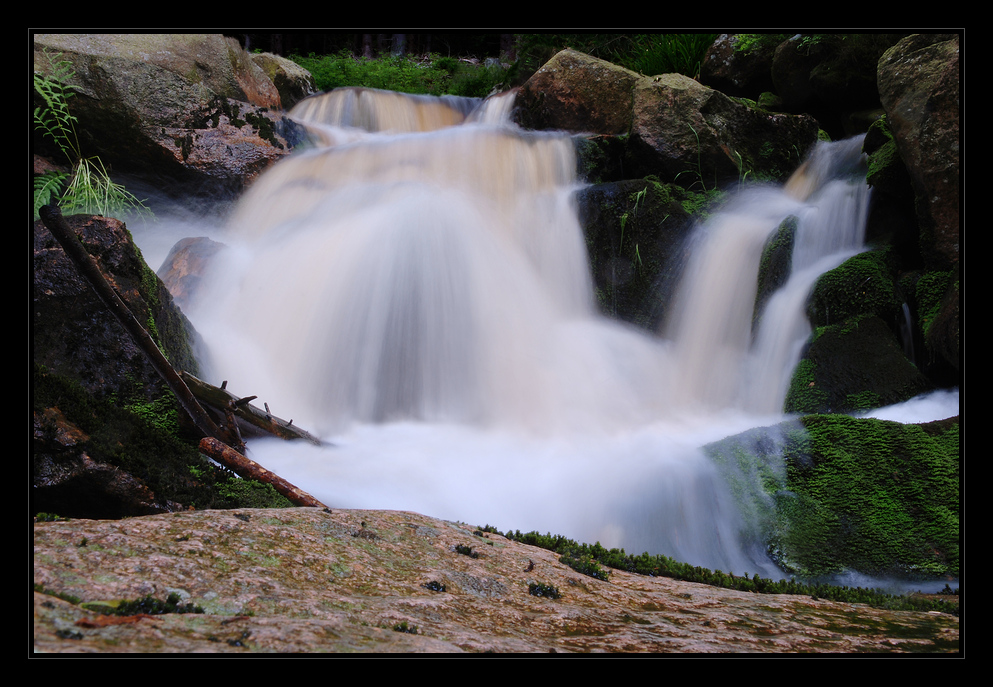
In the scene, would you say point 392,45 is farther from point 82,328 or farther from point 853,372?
point 853,372

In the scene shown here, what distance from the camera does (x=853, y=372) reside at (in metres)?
5.89

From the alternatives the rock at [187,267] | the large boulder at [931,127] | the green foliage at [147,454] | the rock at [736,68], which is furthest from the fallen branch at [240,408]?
the rock at [736,68]

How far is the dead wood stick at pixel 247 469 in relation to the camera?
3652 mm

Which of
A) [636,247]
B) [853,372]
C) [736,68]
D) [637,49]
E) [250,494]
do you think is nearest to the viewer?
[250,494]

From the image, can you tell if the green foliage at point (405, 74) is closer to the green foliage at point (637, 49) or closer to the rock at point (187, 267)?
the green foliage at point (637, 49)

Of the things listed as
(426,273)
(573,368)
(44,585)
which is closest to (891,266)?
(573,368)

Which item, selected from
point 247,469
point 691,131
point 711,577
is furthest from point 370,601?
point 691,131

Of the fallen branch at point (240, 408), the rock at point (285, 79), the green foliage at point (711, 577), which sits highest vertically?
the rock at point (285, 79)

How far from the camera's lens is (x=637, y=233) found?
8.25 meters

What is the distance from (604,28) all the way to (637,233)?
5204 mm

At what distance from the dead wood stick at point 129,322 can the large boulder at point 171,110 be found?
536 centimetres

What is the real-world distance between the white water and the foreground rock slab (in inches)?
47.1

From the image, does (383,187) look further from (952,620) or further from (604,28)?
(952,620)

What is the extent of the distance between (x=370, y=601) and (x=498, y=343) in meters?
5.21
